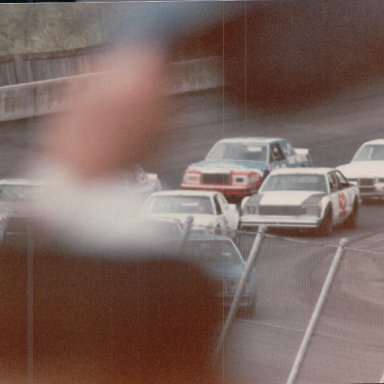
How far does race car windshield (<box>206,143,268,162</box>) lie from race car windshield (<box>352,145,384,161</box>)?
70 cm

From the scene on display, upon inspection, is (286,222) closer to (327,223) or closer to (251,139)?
(327,223)

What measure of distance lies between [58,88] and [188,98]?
1100 millimetres

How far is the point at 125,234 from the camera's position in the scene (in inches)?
585

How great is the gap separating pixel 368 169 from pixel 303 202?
1.81ft

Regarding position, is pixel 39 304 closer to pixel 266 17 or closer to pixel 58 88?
pixel 58 88

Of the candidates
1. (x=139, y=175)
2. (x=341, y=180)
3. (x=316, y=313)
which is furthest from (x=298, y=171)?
(x=139, y=175)

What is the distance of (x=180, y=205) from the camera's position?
1467cm

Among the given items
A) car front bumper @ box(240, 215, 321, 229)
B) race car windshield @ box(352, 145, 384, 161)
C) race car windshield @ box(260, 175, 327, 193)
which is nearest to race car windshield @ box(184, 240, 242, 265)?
car front bumper @ box(240, 215, 321, 229)

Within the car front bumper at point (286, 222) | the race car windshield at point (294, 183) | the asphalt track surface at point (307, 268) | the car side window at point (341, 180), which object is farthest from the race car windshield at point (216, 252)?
the car side window at point (341, 180)

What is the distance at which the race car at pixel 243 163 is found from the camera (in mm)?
14508

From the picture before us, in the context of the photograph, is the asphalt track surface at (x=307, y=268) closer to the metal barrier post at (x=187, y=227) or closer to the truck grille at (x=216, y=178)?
the truck grille at (x=216, y=178)

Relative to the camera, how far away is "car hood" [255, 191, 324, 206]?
14430 millimetres

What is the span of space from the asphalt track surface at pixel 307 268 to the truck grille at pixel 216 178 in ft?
0.53

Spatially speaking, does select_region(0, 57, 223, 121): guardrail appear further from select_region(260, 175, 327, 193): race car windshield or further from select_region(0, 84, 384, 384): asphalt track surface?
select_region(260, 175, 327, 193): race car windshield
